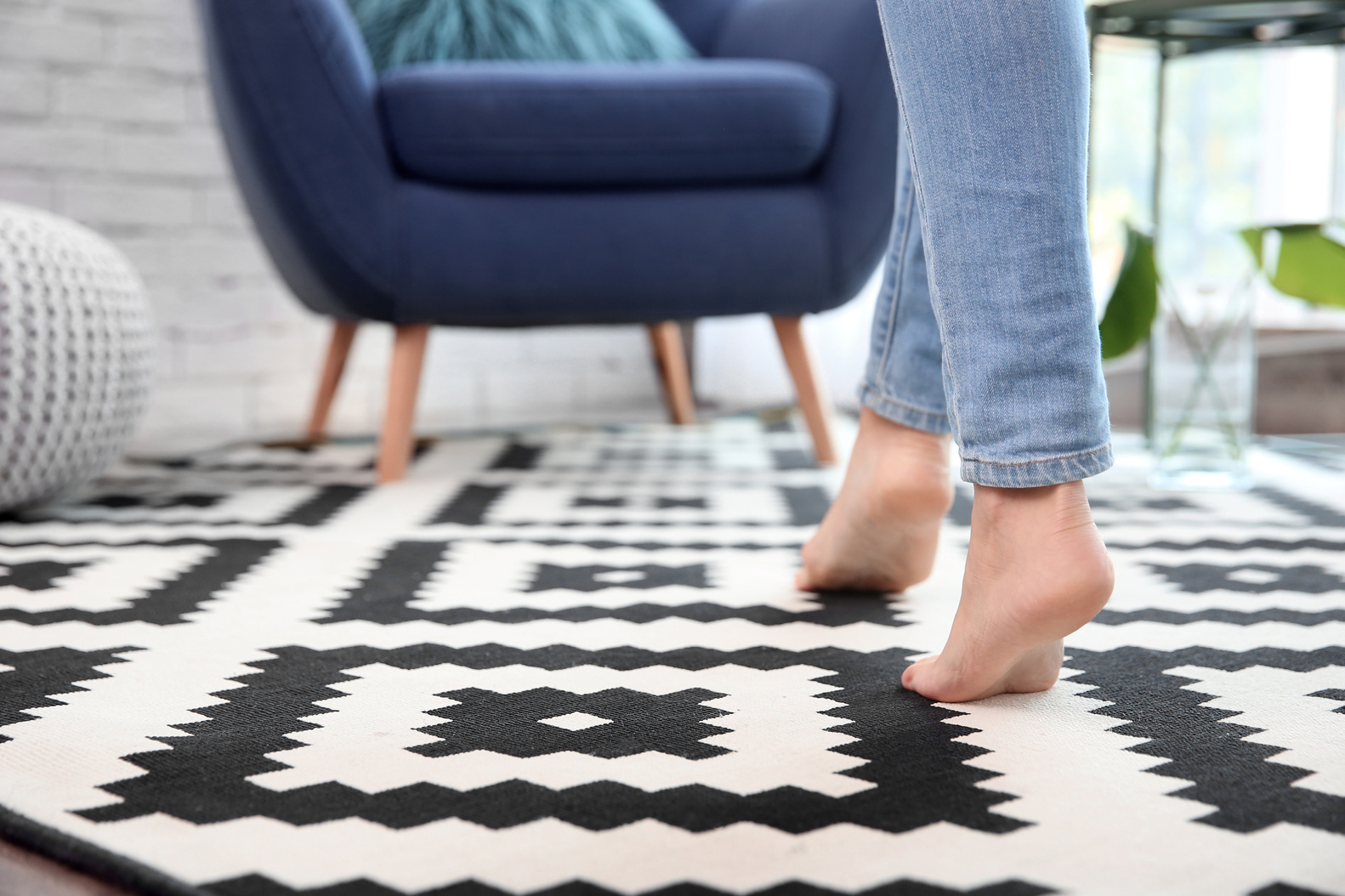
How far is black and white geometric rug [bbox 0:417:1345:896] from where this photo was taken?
0.46 meters

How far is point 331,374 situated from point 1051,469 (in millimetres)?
1544

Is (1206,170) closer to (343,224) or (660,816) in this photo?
(343,224)

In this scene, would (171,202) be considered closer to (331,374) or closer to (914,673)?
(331,374)

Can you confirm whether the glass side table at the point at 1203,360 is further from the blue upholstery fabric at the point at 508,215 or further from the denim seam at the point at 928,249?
the denim seam at the point at 928,249

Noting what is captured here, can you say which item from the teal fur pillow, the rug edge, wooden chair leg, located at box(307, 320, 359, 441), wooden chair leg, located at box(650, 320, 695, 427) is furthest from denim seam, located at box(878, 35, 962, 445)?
wooden chair leg, located at box(650, 320, 695, 427)

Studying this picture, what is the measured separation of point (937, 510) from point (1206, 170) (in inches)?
87.8

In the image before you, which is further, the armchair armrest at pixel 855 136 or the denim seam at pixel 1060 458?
the armchair armrest at pixel 855 136

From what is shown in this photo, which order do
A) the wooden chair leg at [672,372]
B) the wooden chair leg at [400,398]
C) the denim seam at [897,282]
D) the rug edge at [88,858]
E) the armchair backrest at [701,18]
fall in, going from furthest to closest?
1. the wooden chair leg at [672,372]
2. the armchair backrest at [701,18]
3. the wooden chair leg at [400,398]
4. the denim seam at [897,282]
5. the rug edge at [88,858]

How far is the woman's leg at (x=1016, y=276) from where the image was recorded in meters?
0.59

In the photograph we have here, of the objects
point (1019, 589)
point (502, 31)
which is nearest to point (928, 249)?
point (1019, 589)

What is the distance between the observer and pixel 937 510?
84cm

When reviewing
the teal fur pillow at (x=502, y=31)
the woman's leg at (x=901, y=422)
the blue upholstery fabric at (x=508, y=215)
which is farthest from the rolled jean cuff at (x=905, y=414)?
the teal fur pillow at (x=502, y=31)

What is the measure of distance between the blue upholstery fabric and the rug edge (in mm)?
1041

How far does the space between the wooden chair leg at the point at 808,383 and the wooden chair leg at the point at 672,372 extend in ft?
1.75
